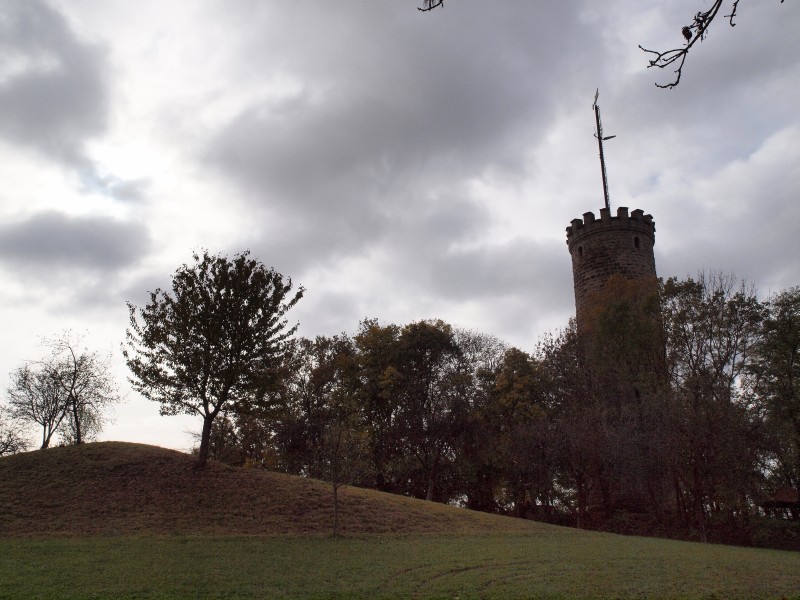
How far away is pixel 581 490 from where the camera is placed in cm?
3275

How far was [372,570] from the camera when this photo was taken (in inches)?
573

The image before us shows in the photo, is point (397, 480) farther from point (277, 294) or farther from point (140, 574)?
point (140, 574)

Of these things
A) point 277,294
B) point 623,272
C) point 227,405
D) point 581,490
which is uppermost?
point 623,272

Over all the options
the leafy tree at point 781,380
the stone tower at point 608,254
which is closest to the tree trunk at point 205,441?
the stone tower at point 608,254

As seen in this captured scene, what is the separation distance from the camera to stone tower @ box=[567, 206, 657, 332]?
39562 millimetres

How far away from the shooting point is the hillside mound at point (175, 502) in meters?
21.6

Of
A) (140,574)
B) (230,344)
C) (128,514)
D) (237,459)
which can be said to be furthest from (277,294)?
(237,459)

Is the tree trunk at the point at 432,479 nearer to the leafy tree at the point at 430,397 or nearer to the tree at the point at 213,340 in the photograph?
the leafy tree at the point at 430,397

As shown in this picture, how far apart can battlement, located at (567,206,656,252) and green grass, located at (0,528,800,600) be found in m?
24.5

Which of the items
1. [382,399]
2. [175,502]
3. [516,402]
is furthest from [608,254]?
[175,502]

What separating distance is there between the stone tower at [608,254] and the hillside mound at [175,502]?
695 inches

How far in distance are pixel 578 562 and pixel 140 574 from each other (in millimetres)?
10509

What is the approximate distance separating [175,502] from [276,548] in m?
7.71

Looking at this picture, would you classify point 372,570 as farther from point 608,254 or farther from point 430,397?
point 608,254
